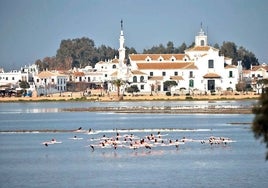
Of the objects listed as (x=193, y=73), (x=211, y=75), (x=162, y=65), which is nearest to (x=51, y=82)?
(x=162, y=65)

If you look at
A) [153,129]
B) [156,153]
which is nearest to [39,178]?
[156,153]

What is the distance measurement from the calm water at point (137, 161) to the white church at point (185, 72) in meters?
56.0

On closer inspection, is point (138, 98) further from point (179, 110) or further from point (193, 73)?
point (179, 110)

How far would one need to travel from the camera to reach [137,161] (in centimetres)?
4569

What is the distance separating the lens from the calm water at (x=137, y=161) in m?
38.6

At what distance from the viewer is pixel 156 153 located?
4947 cm

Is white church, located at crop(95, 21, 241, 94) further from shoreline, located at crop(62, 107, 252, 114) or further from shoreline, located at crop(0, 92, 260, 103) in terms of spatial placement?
shoreline, located at crop(62, 107, 252, 114)

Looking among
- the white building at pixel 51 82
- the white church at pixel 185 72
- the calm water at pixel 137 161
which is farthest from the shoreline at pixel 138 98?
the calm water at pixel 137 161

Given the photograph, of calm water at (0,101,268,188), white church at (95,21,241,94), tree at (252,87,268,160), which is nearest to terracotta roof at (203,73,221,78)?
white church at (95,21,241,94)

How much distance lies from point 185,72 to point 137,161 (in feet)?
278

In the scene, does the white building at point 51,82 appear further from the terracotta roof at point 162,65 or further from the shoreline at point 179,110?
the shoreline at point 179,110

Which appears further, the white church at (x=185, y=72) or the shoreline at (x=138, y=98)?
the white church at (x=185, y=72)

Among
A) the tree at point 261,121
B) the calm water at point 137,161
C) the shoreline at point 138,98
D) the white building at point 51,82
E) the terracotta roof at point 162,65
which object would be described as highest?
the terracotta roof at point 162,65

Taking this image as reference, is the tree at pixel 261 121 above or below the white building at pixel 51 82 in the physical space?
below
